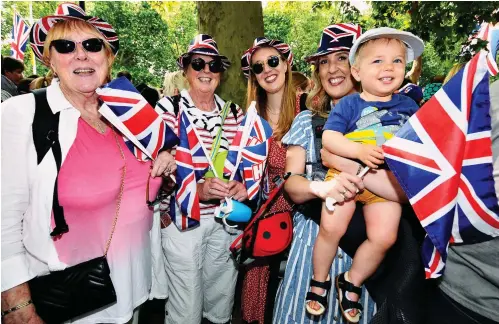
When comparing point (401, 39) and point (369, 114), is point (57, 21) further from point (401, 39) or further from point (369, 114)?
point (401, 39)

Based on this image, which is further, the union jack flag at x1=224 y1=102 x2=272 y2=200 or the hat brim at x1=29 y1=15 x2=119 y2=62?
the union jack flag at x1=224 y1=102 x2=272 y2=200

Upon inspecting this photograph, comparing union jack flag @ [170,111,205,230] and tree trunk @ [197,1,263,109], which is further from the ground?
tree trunk @ [197,1,263,109]

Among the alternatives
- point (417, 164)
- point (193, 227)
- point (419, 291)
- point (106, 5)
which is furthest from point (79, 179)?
point (106, 5)

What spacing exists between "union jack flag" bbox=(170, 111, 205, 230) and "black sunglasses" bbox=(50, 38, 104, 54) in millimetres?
855

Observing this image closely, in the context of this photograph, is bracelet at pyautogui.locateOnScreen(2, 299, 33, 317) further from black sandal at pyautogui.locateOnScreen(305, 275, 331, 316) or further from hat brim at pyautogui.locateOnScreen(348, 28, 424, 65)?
hat brim at pyautogui.locateOnScreen(348, 28, 424, 65)

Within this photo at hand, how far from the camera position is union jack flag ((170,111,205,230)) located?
2.61 meters

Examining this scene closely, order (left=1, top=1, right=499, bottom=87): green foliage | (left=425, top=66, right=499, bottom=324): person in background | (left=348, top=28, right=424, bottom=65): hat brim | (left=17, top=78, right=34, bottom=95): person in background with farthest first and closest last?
(left=17, top=78, right=34, bottom=95): person in background < (left=1, top=1, right=499, bottom=87): green foliage < (left=348, top=28, right=424, bottom=65): hat brim < (left=425, top=66, right=499, bottom=324): person in background

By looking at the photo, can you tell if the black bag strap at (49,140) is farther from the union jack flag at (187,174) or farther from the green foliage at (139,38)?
the green foliage at (139,38)

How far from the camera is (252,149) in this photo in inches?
98.7

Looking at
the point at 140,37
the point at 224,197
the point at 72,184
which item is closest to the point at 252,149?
the point at 224,197

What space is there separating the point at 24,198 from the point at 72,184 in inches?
9.2

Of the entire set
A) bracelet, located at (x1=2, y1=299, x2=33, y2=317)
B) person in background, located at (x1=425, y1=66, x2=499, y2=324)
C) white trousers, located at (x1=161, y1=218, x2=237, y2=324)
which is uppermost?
person in background, located at (x1=425, y1=66, x2=499, y2=324)

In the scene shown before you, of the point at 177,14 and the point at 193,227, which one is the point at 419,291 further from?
the point at 177,14

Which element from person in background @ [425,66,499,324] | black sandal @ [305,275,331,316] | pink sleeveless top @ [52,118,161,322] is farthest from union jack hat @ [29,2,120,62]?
person in background @ [425,66,499,324]
